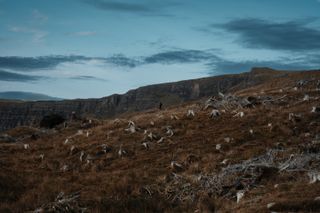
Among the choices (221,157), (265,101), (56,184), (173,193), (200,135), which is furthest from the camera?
(265,101)

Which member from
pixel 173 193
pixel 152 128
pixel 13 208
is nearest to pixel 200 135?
pixel 152 128

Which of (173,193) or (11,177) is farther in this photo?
(11,177)

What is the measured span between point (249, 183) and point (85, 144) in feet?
46.7

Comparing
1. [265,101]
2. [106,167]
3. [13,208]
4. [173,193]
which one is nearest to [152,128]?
[106,167]

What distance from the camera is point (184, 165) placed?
2275 centimetres

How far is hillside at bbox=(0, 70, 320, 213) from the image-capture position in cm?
1728

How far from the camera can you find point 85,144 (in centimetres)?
2950

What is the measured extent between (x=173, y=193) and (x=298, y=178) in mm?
5122

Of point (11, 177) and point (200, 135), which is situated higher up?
point (200, 135)

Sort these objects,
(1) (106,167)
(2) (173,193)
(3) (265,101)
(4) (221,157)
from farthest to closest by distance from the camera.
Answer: (3) (265,101)
(1) (106,167)
(4) (221,157)
(2) (173,193)

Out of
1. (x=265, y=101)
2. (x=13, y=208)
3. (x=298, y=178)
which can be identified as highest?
(x=265, y=101)

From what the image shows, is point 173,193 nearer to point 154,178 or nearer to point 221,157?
point 154,178

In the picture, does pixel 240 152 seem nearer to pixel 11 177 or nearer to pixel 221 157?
pixel 221 157

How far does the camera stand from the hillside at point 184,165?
56.7 ft
